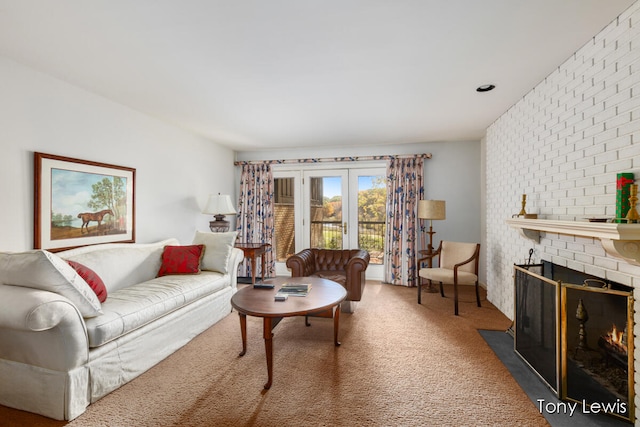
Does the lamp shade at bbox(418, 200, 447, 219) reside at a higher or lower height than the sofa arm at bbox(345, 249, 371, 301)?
higher

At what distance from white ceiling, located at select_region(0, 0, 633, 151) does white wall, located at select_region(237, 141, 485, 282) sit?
4.93 ft

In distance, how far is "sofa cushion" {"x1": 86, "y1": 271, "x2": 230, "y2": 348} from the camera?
80.4 inches

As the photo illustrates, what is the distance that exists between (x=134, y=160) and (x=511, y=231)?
4393mm

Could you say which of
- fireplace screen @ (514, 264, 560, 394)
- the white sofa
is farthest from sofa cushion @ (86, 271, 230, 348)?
fireplace screen @ (514, 264, 560, 394)

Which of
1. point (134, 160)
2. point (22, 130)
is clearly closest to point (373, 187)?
point (134, 160)

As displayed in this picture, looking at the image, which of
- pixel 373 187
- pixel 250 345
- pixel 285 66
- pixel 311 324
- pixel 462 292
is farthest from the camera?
pixel 373 187

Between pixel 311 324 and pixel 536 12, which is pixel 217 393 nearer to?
pixel 311 324

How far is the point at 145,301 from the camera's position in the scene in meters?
2.46

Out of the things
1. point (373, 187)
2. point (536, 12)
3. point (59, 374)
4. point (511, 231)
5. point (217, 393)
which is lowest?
point (217, 393)

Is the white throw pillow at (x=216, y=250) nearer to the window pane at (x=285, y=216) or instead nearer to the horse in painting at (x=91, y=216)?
the horse in painting at (x=91, y=216)

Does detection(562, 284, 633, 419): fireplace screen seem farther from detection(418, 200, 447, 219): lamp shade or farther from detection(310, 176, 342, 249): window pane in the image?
detection(310, 176, 342, 249): window pane

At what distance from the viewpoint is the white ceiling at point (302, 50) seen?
1.77 metres

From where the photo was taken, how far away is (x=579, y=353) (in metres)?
1.98

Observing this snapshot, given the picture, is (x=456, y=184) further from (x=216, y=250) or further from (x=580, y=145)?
(x=216, y=250)
